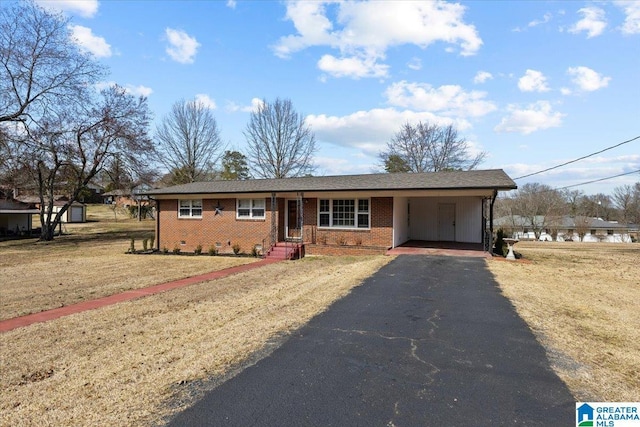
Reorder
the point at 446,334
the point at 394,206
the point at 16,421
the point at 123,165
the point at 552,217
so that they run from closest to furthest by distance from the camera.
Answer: the point at 16,421, the point at 446,334, the point at 394,206, the point at 123,165, the point at 552,217

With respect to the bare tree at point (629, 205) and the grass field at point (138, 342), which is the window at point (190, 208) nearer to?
the grass field at point (138, 342)

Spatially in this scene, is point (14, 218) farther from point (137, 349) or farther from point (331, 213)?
point (137, 349)

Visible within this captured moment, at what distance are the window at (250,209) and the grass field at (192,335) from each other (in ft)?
21.8

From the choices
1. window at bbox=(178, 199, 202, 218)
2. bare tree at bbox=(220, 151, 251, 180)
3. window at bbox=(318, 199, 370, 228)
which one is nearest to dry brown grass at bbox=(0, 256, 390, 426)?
window at bbox=(318, 199, 370, 228)

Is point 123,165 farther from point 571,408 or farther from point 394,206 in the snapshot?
point 571,408

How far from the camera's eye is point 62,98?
25.3 m

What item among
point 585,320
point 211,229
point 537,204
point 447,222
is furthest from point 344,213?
point 537,204

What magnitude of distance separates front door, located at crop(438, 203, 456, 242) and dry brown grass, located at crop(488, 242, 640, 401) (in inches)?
264

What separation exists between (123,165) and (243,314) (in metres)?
26.0

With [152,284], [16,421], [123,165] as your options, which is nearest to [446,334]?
[16,421]

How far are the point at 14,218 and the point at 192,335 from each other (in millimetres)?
37085

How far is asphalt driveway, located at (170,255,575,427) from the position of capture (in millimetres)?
3078

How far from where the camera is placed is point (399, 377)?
3.81 m

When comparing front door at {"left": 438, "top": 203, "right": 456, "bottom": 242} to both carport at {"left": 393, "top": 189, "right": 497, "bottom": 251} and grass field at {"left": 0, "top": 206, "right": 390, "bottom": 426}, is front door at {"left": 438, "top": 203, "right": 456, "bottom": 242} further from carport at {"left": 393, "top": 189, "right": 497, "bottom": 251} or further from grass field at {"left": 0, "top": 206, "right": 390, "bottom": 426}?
grass field at {"left": 0, "top": 206, "right": 390, "bottom": 426}
